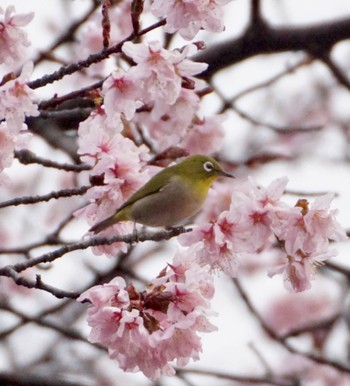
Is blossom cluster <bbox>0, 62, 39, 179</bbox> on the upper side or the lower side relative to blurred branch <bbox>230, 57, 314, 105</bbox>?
upper

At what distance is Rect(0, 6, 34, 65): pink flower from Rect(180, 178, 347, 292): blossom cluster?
3.01ft

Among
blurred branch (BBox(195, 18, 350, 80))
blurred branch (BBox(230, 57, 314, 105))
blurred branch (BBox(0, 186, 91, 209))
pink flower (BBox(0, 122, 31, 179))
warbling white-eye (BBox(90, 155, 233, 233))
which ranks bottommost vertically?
blurred branch (BBox(230, 57, 314, 105))

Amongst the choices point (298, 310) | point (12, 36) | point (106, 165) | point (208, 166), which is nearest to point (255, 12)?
point (208, 166)

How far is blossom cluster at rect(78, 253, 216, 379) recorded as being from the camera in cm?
289

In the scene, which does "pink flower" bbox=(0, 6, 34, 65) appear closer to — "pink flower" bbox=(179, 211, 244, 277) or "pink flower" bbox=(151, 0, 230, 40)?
"pink flower" bbox=(151, 0, 230, 40)

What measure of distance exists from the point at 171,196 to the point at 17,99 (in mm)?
974

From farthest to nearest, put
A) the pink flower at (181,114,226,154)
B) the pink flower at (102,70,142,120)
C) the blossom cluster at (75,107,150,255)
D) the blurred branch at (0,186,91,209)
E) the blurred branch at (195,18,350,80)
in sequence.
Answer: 1. the blurred branch at (195,18,350,80)
2. the pink flower at (181,114,226,154)
3. the blossom cluster at (75,107,150,255)
4. the blurred branch at (0,186,91,209)
5. the pink flower at (102,70,142,120)

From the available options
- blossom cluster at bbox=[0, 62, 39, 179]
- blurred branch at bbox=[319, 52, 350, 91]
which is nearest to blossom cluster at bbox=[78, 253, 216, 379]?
blossom cluster at bbox=[0, 62, 39, 179]

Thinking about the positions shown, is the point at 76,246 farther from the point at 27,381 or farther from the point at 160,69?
the point at 27,381

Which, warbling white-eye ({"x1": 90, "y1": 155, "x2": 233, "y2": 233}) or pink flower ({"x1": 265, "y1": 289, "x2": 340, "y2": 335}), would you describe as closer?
warbling white-eye ({"x1": 90, "y1": 155, "x2": 233, "y2": 233})

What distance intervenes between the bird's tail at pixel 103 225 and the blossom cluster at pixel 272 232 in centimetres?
40

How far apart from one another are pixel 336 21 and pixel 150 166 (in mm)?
1629

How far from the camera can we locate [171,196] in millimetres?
3730

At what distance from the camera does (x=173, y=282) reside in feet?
9.69
